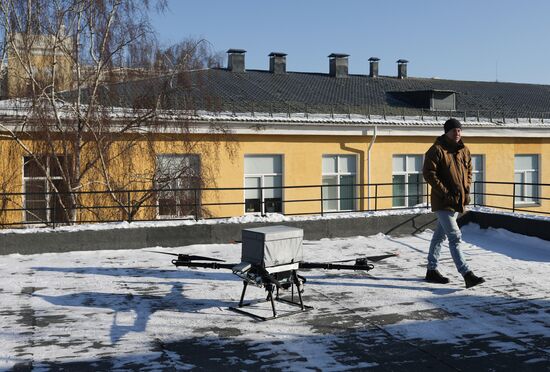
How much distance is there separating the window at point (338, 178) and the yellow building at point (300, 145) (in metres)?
0.04

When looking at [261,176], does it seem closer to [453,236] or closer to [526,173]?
[526,173]

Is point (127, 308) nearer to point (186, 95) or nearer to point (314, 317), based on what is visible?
point (314, 317)

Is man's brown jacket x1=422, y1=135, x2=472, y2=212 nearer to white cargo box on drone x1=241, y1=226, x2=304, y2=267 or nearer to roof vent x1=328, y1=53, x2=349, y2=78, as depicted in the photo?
white cargo box on drone x1=241, y1=226, x2=304, y2=267

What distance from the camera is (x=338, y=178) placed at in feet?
73.7

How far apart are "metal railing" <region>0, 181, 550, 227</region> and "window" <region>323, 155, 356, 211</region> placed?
0.04 metres

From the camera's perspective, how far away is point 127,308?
7.20 meters

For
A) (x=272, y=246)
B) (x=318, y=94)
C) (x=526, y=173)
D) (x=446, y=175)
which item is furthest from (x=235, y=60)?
(x=272, y=246)

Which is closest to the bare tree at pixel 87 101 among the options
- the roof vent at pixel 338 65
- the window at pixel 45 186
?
the window at pixel 45 186

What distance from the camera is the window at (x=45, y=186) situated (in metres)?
15.3

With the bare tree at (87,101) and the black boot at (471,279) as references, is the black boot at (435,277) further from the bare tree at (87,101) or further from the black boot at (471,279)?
the bare tree at (87,101)

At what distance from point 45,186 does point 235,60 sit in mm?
14331

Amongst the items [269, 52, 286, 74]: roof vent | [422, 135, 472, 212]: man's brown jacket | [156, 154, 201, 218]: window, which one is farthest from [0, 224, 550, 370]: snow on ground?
[269, 52, 286, 74]: roof vent

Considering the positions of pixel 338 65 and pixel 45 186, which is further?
pixel 338 65

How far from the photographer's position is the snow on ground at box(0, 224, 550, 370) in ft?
18.0
